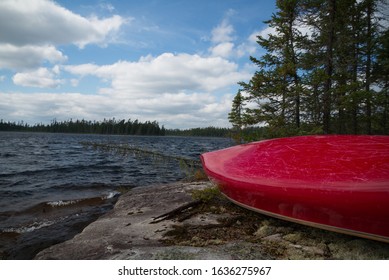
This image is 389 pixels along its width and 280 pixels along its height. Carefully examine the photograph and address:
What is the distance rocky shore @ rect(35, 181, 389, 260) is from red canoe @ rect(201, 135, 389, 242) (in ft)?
0.82

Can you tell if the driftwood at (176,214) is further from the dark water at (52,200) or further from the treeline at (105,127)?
the treeline at (105,127)

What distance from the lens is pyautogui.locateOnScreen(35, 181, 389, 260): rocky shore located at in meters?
3.04

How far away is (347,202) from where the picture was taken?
288 cm

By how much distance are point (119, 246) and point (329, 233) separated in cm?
280

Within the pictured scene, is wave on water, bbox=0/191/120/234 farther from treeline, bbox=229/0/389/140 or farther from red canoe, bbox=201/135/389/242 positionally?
treeline, bbox=229/0/389/140

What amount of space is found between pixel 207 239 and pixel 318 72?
784 centimetres

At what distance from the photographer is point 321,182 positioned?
10.4ft

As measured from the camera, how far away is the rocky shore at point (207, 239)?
120 inches

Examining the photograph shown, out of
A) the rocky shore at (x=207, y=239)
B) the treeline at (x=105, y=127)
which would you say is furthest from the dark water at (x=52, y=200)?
the treeline at (x=105, y=127)

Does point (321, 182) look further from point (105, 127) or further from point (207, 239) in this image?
point (105, 127)

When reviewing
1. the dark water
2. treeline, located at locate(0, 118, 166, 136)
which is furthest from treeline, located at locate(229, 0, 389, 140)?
treeline, located at locate(0, 118, 166, 136)

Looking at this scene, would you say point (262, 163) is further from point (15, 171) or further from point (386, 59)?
point (15, 171)
